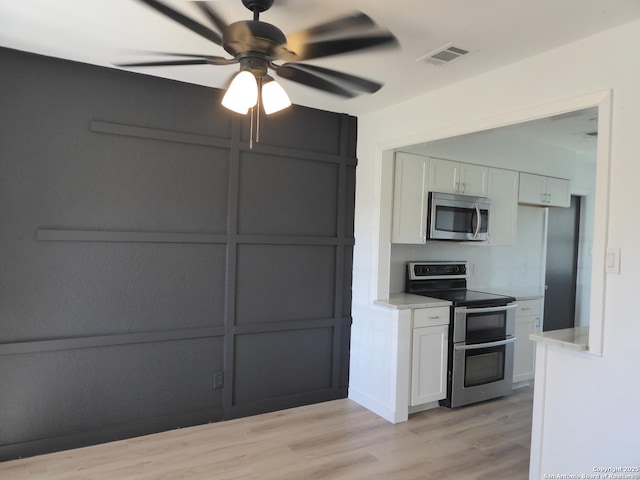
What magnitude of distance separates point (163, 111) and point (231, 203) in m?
0.82

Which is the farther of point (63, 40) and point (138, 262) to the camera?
point (138, 262)

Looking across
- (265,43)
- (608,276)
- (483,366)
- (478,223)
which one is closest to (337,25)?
(265,43)

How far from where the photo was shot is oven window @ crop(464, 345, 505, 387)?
3811 mm

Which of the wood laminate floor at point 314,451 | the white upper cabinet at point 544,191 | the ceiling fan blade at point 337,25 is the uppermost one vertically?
the ceiling fan blade at point 337,25

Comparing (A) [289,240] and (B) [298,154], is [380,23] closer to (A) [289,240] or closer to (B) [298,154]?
(B) [298,154]

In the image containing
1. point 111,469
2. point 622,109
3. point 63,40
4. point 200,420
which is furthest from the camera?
point 200,420

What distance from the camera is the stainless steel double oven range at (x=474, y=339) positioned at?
3734 mm

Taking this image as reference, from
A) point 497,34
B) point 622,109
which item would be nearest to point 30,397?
point 497,34

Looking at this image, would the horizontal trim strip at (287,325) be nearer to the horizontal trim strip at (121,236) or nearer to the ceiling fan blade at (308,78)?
the horizontal trim strip at (121,236)

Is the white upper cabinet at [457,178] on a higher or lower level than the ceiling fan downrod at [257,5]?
lower

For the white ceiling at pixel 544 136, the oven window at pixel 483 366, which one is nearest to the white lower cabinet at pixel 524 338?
the oven window at pixel 483 366

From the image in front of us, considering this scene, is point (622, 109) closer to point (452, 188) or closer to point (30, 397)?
point (452, 188)

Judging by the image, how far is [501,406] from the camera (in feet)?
12.7

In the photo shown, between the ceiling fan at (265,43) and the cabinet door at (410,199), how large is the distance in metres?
1.88
